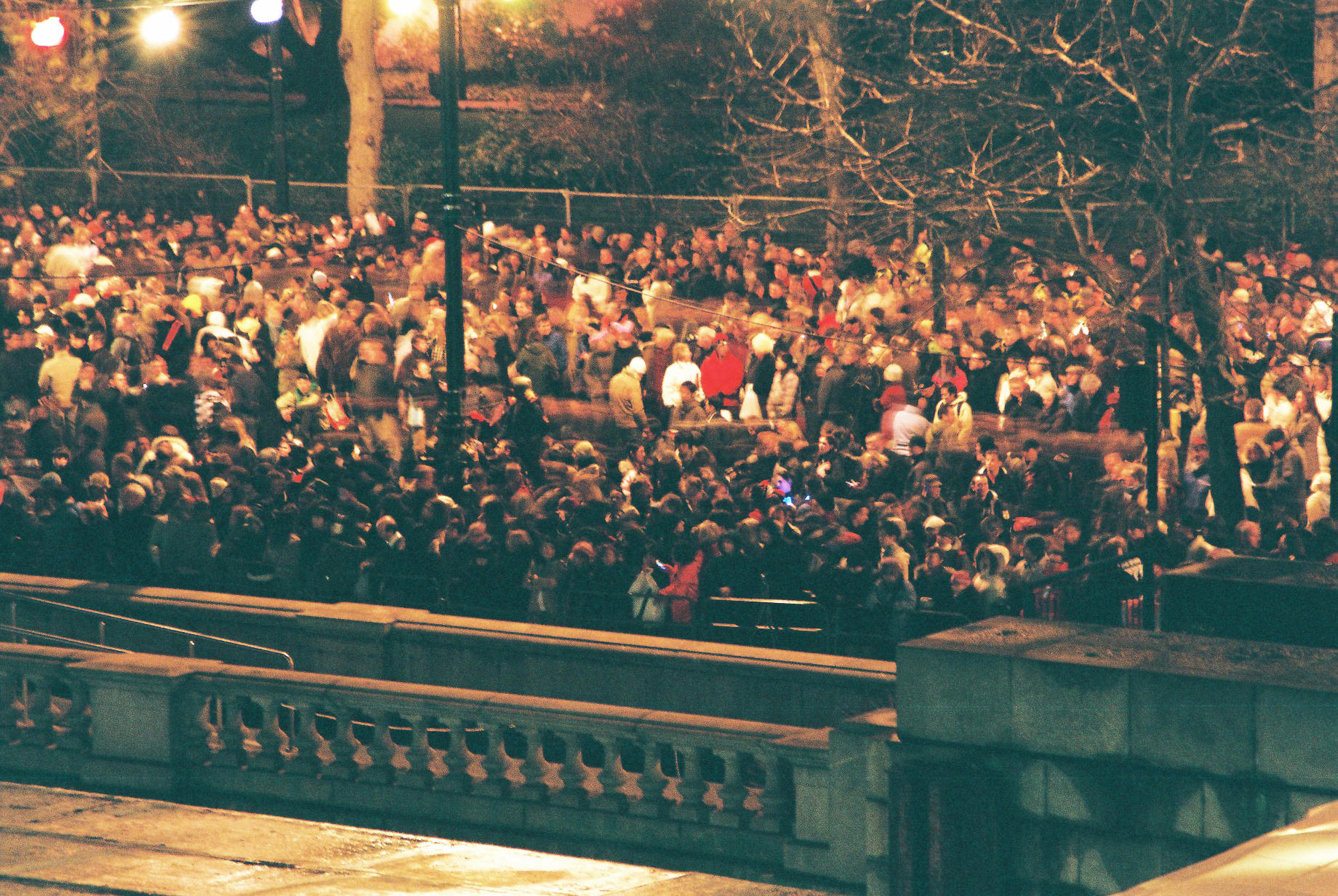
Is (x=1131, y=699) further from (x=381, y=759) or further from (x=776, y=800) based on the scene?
(x=381, y=759)

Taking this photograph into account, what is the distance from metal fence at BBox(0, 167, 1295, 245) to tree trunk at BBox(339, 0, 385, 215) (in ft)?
2.13

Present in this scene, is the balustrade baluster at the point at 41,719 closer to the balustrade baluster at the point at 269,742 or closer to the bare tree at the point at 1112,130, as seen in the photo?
the balustrade baluster at the point at 269,742

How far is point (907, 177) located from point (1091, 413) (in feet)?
8.64

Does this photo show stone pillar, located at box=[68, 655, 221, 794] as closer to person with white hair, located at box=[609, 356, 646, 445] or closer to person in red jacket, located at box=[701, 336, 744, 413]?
person with white hair, located at box=[609, 356, 646, 445]

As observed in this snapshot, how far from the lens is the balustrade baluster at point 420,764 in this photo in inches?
346

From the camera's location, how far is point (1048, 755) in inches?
245

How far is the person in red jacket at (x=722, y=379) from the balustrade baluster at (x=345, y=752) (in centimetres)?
883

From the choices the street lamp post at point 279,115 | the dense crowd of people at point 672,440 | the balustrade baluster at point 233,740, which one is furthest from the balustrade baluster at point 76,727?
the street lamp post at point 279,115

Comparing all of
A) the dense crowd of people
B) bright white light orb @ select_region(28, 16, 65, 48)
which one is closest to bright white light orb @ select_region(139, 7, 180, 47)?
the dense crowd of people

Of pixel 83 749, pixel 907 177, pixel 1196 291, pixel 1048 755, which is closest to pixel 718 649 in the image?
pixel 83 749

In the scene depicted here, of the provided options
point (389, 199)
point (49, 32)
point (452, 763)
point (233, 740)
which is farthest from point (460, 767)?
point (389, 199)

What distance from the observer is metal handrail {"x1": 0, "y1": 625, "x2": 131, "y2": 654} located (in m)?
12.0

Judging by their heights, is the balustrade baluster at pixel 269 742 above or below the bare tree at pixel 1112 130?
below

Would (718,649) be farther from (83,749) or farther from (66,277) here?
(66,277)
